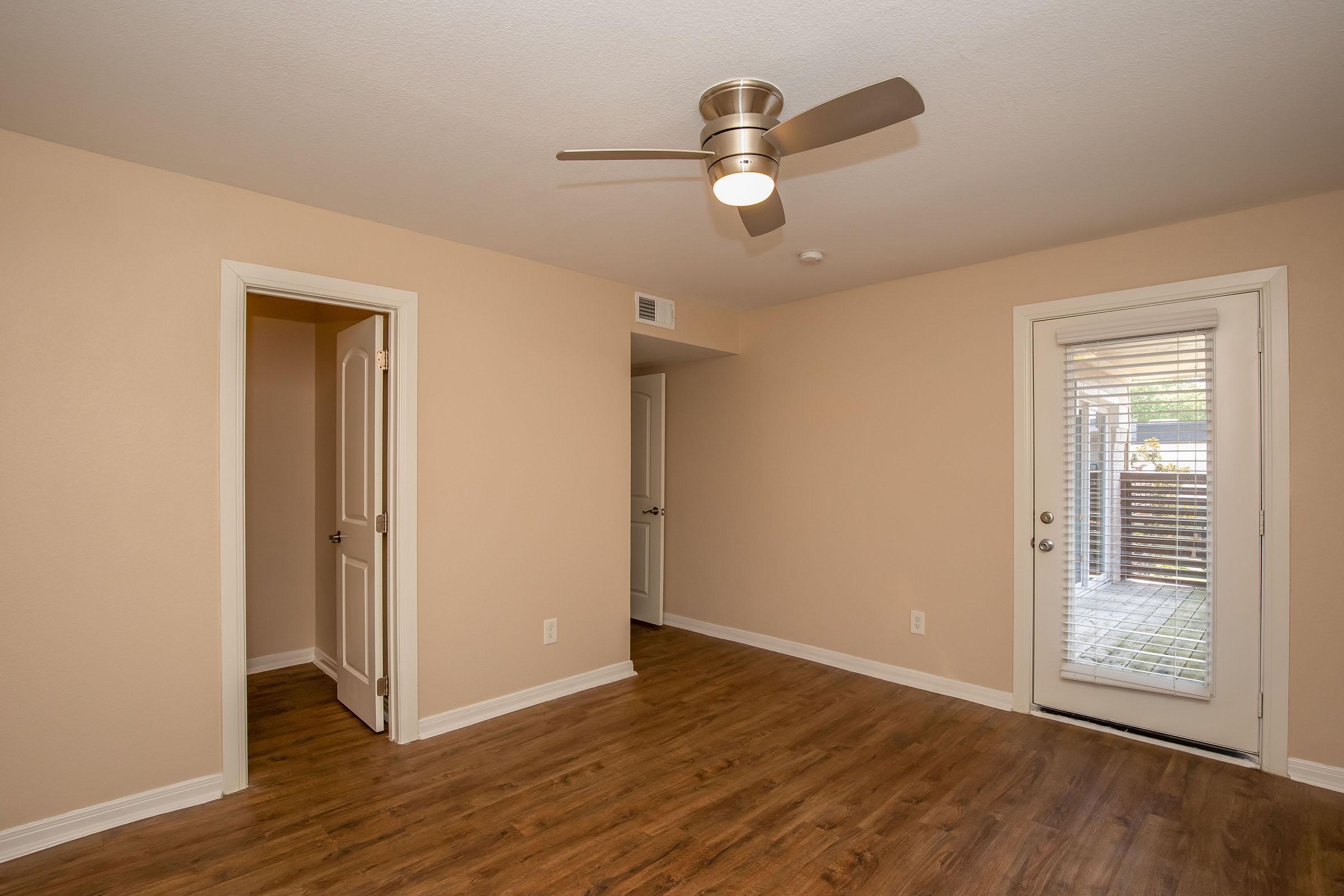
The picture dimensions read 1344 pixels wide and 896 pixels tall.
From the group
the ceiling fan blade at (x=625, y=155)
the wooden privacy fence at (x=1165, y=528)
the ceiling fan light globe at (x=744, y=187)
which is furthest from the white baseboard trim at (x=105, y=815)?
the wooden privacy fence at (x=1165, y=528)

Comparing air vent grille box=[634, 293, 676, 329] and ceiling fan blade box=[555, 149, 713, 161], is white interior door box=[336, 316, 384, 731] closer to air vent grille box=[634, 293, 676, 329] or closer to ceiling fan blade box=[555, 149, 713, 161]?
air vent grille box=[634, 293, 676, 329]

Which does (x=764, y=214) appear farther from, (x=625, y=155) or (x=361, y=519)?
(x=361, y=519)

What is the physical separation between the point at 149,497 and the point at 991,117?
333cm

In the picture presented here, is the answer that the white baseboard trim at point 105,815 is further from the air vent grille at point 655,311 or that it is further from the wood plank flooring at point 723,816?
the air vent grille at point 655,311

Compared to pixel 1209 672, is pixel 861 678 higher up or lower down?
lower down

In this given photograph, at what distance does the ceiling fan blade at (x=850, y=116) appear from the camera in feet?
4.98

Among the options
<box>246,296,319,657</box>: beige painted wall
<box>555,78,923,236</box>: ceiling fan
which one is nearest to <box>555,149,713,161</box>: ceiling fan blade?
<box>555,78,923,236</box>: ceiling fan

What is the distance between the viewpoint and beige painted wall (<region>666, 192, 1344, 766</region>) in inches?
111

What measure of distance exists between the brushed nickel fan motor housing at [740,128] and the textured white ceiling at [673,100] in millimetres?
47

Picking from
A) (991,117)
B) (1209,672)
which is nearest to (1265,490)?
(1209,672)

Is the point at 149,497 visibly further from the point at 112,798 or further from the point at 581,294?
the point at 581,294

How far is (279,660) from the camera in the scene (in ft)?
14.2

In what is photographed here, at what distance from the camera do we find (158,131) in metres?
2.26

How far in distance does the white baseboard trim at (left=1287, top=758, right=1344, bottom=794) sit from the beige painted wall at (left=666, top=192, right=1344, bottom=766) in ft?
0.13
